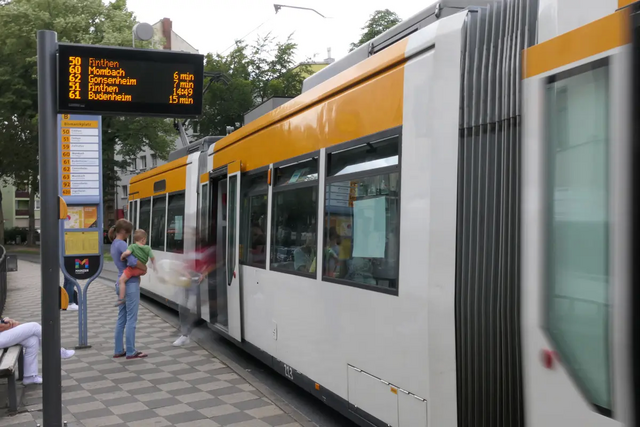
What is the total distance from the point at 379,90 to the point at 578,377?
2445mm

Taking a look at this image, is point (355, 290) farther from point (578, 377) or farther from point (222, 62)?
point (222, 62)

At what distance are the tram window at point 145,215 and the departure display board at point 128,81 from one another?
421 inches

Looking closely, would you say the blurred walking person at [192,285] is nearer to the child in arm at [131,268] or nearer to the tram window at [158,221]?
the child in arm at [131,268]

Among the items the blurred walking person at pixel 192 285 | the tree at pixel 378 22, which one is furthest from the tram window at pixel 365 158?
→ the tree at pixel 378 22

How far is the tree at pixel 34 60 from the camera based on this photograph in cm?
3177

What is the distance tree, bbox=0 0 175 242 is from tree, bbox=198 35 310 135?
3.85 meters

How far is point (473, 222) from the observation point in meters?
3.59

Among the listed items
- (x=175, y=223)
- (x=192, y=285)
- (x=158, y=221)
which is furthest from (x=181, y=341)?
(x=158, y=221)

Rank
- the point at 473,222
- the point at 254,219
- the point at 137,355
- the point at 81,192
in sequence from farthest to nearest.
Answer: the point at 81,192, the point at 137,355, the point at 254,219, the point at 473,222

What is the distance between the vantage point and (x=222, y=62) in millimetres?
34094

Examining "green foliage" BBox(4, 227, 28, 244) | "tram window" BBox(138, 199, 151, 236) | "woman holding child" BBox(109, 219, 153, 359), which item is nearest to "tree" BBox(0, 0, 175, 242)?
"tram window" BBox(138, 199, 151, 236)

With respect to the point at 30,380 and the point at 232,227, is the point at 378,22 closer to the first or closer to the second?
the point at 232,227

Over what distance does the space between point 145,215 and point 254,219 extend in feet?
29.9

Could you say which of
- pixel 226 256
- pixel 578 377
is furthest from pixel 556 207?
pixel 226 256
